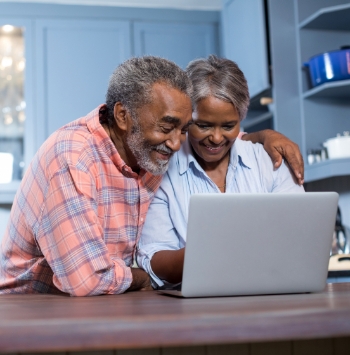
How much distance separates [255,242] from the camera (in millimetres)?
1043

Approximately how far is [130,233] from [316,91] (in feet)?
5.38

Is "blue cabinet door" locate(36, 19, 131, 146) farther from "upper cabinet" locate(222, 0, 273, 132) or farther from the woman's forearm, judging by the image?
the woman's forearm

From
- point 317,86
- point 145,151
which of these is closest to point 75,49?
point 317,86

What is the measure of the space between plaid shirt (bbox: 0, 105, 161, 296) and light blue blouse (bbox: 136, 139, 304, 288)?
0.14ft

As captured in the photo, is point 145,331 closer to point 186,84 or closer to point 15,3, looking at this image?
point 186,84

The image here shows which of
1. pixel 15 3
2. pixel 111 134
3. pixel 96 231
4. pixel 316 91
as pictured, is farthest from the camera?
pixel 15 3

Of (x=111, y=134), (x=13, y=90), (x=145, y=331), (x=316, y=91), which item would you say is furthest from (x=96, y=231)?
(x=13, y=90)

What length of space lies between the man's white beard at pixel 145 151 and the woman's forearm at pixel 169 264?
210mm

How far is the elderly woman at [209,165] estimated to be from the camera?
1.54m

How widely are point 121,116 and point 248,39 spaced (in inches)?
73.6

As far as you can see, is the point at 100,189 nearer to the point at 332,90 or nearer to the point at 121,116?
the point at 121,116

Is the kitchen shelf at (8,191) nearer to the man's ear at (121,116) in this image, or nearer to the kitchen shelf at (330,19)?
the kitchen shelf at (330,19)

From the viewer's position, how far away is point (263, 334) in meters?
0.68

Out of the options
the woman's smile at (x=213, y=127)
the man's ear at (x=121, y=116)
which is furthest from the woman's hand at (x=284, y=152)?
the man's ear at (x=121, y=116)
